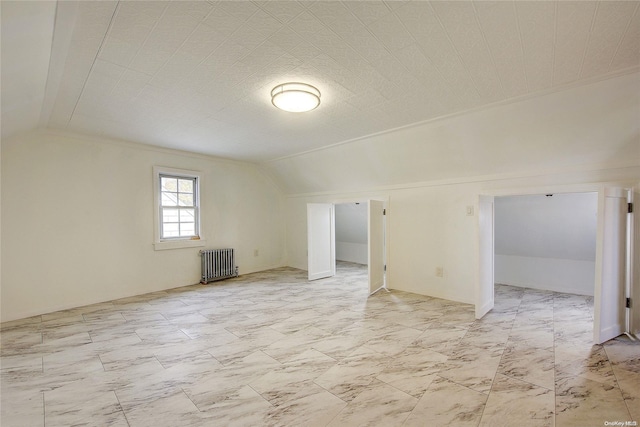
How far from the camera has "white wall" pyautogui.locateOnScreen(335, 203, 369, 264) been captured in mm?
6691

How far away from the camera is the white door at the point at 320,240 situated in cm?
559

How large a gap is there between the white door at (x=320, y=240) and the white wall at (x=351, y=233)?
91 centimetres

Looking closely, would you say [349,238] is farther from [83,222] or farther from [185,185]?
[83,222]

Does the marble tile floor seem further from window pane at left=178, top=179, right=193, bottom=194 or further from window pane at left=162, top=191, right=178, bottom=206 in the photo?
window pane at left=178, top=179, right=193, bottom=194

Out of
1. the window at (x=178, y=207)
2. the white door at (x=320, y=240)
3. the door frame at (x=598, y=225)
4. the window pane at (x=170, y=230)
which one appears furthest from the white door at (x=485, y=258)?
the window pane at (x=170, y=230)

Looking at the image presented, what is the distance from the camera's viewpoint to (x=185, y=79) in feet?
7.98

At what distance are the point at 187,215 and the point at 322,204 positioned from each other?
2.71 meters

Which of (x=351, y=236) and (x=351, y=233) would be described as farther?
(x=351, y=236)

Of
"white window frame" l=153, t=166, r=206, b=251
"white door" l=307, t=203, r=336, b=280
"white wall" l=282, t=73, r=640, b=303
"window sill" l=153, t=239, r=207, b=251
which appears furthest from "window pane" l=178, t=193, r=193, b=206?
"white door" l=307, t=203, r=336, b=280

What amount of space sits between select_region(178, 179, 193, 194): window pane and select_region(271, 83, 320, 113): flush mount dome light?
3.46m

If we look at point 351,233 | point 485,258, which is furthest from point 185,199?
point 485,258

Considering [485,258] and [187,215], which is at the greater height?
[187,215]

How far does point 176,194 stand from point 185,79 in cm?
325

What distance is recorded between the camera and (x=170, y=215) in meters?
5.09
